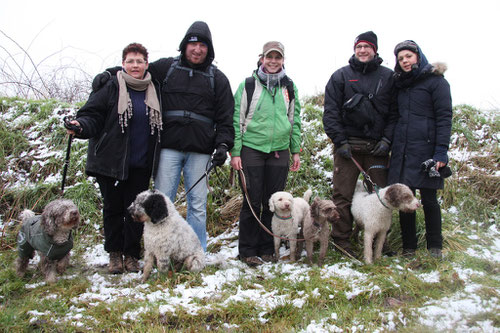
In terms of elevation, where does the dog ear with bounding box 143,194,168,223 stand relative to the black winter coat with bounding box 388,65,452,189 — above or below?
below

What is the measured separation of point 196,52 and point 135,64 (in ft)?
2.37

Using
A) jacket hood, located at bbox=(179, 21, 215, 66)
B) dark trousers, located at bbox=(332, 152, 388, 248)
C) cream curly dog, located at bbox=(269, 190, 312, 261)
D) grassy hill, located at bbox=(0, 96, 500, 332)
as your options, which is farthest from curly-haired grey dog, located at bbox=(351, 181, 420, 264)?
jacket hood, located at bbox=(179, 21, 215, 66)

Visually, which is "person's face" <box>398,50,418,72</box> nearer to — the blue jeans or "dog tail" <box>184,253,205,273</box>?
the blue jeans

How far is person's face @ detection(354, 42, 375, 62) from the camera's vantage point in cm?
444

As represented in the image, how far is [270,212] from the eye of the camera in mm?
4895

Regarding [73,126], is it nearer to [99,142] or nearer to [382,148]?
[99,142]

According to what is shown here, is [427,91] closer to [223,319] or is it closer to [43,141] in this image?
[223,319]

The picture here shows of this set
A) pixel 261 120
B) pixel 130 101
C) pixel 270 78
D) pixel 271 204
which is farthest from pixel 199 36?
pixel 271 204

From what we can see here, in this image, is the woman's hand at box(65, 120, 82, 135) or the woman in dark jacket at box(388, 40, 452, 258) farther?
the woman in dark jacket at box(388, 40, 452, 258)

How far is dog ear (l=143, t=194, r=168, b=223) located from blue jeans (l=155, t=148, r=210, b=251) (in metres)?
0.40

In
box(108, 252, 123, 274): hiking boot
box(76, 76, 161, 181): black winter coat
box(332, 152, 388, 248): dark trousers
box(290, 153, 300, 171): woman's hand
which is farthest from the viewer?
box(290, 153, 300, 171): woman's hand

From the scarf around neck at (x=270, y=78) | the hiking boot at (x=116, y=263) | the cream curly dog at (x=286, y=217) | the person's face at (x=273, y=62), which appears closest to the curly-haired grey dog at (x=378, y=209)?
the cream curly dog at (x=286, y=217)

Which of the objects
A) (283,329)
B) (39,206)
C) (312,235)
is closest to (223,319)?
(283,329)

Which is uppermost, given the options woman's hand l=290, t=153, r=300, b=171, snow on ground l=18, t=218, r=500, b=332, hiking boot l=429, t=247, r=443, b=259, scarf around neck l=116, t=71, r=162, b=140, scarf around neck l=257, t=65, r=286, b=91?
scarf around neck l=257, t=65, r=286, b=91
